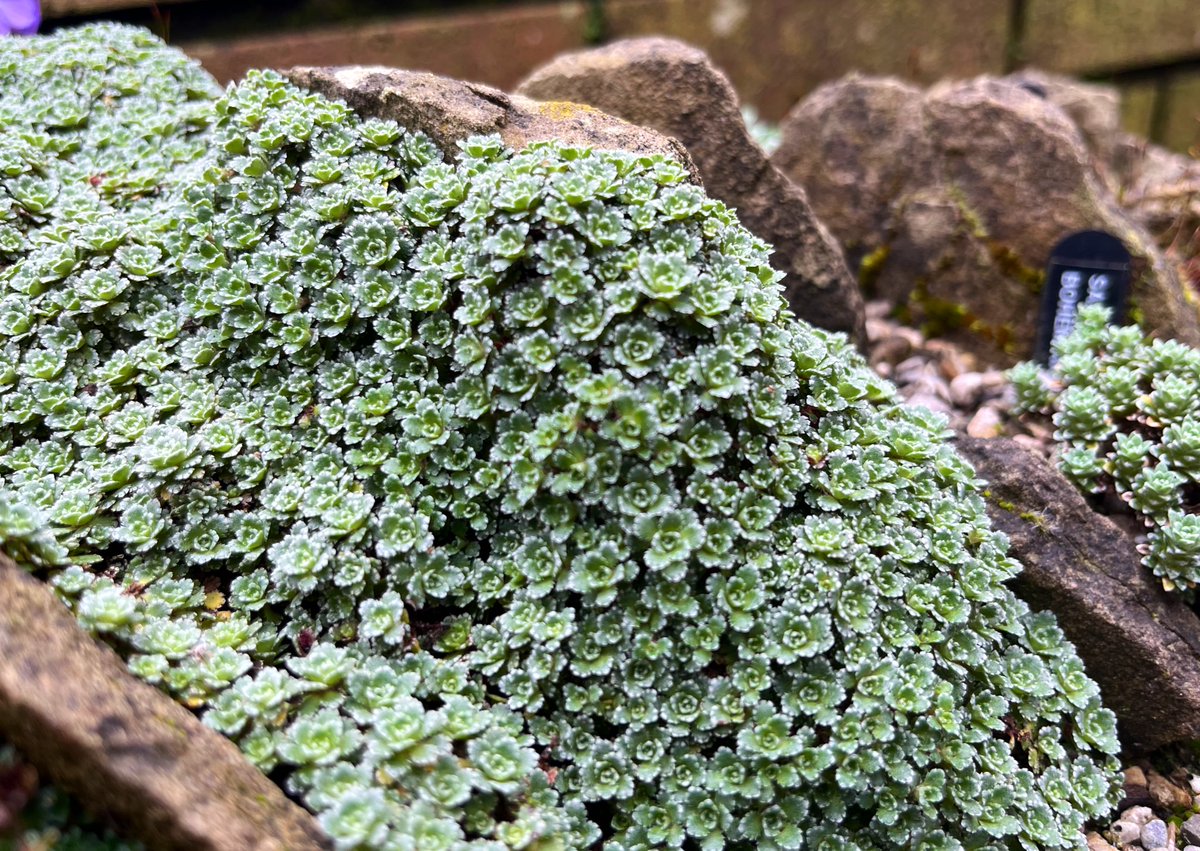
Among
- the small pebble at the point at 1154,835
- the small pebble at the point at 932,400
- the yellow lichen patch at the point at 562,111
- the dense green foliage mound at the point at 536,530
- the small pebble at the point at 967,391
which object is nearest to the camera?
the dense green foliage mound at the point at 536,530

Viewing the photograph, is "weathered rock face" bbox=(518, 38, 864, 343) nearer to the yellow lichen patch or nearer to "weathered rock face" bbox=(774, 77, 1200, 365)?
the yellow lichen patch

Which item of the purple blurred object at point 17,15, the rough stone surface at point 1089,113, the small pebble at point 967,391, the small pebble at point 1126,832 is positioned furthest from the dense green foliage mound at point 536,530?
the rough stone surface at point 1089,113

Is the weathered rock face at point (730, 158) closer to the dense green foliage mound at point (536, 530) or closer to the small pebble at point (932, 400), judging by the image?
→ the small pebble at point (932, 400)

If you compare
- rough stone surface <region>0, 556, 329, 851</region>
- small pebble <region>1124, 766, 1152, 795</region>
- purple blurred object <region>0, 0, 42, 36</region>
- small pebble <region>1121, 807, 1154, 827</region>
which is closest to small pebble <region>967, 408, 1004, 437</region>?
small pebble <region>1124, 766, 1152, 795</region>

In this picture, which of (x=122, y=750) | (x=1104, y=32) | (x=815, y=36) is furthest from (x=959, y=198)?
(x=122, y=750)

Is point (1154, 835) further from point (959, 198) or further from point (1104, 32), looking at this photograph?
point (1104, 32)

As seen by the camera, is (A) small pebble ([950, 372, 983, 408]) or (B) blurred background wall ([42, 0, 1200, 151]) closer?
(A) small pebble ([950, 372, 983, 408])

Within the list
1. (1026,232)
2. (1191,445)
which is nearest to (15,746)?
(1191,445)
